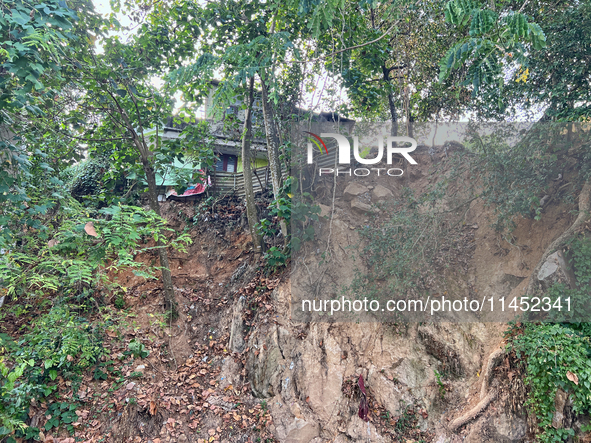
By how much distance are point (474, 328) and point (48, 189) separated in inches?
301

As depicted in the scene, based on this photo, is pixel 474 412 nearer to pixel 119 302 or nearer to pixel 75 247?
pixel 75 247

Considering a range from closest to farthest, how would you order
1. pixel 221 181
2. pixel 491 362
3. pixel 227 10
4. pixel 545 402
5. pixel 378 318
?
pixel 545 402 → pixel 491 362 → pixel 378 318 → pixel 227 10 → pixel 221 181

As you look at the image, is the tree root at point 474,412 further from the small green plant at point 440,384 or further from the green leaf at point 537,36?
the green leaf at point 537,36

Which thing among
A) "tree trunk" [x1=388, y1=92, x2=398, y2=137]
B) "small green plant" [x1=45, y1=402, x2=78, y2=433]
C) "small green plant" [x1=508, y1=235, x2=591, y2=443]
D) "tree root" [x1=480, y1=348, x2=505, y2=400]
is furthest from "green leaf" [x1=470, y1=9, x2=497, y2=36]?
"small green plant" [x1=45, y1=402, x2=78, y2=433]

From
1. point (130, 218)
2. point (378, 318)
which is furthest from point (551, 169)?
point (130, 218)

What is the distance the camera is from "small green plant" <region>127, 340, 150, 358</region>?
19.6 feet

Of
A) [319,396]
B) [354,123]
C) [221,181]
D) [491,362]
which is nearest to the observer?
[491,362]

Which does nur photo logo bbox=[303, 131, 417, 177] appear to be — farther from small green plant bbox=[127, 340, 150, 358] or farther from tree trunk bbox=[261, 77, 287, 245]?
small green plant bbox=[127, 340, 150, 358]

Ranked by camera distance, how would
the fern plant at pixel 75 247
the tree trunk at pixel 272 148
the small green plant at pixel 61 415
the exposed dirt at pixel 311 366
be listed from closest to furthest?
the fern plant at pixel 75 247 → the small green plant at pixel 61 415 → the exposed dirt at pixel 311 366 → the tree trunk at pixel 272 148

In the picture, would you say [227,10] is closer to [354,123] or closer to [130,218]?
[354,123]

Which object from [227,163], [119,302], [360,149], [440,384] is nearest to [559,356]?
[440,384]

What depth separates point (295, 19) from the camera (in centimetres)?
726

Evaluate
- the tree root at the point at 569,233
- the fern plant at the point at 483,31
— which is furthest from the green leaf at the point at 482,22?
the tree root at the point at 569,233

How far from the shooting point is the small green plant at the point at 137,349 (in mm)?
5977
